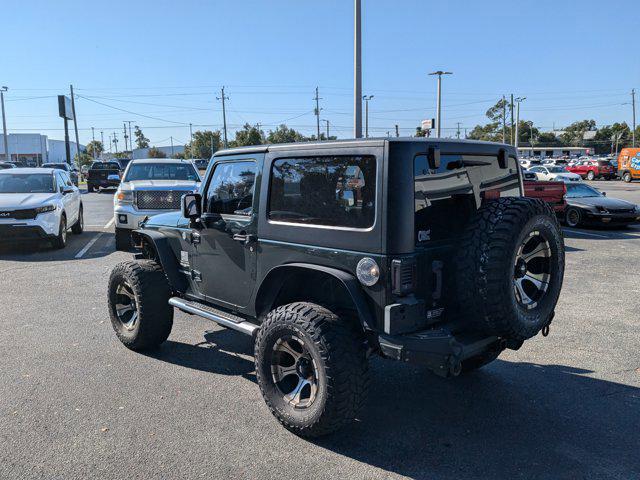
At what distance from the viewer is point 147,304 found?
4.86 metres

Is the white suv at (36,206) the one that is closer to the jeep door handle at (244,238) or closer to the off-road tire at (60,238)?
the off-road tire at (60,238)

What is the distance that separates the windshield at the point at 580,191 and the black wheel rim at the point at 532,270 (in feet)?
44.1

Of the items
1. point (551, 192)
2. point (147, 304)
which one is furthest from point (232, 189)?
point (551, 192)

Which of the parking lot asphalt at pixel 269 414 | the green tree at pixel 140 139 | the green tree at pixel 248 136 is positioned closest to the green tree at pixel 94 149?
the green tree at pixel 140 139

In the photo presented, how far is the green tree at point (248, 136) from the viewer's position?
71.5 m

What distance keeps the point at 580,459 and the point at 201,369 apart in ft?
9.96

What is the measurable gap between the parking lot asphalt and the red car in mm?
40009

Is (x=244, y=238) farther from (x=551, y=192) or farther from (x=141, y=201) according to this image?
(x=551, y=192)

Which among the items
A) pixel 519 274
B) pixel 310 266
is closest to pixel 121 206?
pixel 310 266

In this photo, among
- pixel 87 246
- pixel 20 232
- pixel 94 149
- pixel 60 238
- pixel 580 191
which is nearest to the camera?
pixel 20 232

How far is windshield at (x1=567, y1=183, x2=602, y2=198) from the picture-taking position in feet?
51.6

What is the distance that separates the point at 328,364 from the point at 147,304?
7.60 feet

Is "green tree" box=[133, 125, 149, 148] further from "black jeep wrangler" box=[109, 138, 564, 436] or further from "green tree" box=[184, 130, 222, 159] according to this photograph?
"black jeep wrangler" box=[109, 138, 564, 436]

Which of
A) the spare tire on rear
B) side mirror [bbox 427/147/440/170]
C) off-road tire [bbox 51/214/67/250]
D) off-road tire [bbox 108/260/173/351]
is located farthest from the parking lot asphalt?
off-road tire [bbox 51/214/67/250]
